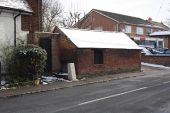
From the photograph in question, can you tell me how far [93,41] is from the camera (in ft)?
91.1

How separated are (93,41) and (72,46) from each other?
298 cm

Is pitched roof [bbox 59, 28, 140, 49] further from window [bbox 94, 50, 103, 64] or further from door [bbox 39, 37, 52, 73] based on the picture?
door [bbox 39, 37, 52, 73]

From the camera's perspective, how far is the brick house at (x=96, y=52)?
82.5 feet

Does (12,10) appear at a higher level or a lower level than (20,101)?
higher

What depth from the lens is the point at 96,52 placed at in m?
27.0

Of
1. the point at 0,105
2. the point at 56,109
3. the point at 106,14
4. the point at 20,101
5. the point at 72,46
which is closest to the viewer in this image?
the point at 56,109

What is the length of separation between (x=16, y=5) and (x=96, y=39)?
8.15 m

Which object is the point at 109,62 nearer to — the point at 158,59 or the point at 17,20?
the point at 17,20

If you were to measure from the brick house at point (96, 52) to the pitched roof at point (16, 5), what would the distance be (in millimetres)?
3657

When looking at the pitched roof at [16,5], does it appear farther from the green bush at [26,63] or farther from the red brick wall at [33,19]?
the green bush at [26,63]

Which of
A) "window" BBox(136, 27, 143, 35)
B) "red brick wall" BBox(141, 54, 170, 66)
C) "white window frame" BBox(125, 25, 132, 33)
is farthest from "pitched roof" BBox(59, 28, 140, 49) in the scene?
"window" BBox(136, 27, 143, 35)

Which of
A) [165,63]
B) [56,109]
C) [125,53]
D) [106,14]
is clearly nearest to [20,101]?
[56,109]

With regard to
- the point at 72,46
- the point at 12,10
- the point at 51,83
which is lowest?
the point at 51,83

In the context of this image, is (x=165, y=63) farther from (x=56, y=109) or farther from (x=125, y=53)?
(x=56, y=109)
